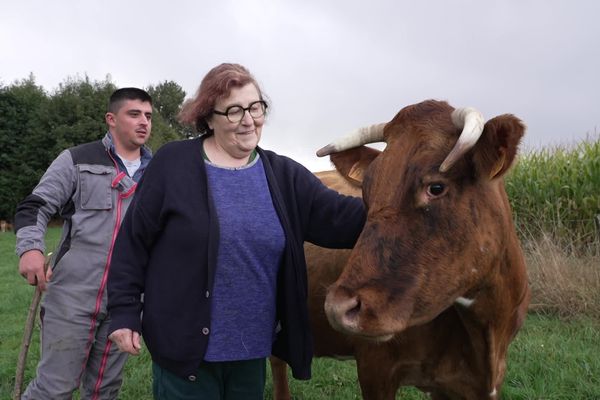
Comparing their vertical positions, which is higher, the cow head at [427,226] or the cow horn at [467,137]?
the cow horn at [467,137]

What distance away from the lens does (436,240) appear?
2500 mm

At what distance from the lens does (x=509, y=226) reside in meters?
2.95

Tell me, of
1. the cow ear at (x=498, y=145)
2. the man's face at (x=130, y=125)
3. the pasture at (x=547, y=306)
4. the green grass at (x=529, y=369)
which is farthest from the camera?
the pasture at (x=547, y=306)

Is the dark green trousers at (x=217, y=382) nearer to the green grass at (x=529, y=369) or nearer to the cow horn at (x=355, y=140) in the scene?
the cow horn at (x=355, y=140)

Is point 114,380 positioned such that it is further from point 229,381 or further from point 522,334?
point 522,334

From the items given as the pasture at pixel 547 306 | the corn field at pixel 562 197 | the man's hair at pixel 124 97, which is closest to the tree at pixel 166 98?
the pasture at pixel 547 306

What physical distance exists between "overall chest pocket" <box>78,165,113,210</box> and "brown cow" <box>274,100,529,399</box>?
169 cm

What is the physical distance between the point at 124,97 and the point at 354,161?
1.95 m

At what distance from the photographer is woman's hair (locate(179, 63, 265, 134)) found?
2.78 m

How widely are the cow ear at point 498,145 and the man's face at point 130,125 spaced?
2.57 m

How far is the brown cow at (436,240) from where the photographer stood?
2.38 meters

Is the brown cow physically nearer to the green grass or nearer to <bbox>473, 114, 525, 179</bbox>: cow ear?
<bbox>473, 114, 525, 179</bbox>: cow ear

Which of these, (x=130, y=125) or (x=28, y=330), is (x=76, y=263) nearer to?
(x=28, y=330)

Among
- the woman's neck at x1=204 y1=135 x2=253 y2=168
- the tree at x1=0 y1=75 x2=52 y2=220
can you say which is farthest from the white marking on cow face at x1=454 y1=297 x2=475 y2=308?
the tree at x1=0 y1=75 x2=52 y2=220
